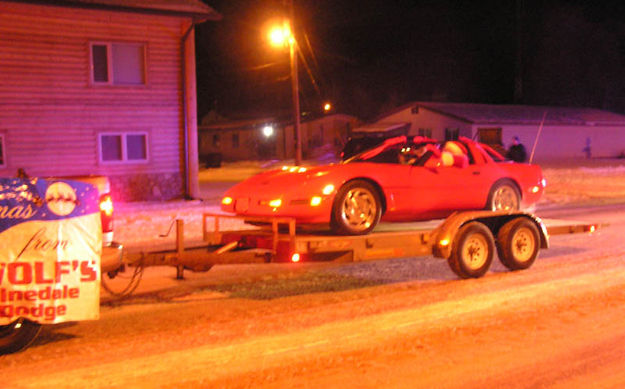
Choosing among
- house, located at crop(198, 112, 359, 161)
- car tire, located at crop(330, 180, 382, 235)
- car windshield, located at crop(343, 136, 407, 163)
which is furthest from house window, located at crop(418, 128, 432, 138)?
car tire, located at crop(330, 180, 382, 235)

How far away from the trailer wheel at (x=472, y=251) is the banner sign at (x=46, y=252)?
4578 mm

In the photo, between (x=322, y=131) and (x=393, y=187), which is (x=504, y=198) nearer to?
(x=393, y=187)

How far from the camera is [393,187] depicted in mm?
8562

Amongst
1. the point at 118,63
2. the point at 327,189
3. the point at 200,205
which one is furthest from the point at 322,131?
the point at 327,189

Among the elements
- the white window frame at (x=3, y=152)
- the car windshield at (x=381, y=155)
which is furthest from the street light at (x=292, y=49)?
the car windshield at (x=381, y=155)

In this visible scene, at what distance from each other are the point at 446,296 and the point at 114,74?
1552 centimetres

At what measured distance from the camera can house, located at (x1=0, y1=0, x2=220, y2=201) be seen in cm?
1969

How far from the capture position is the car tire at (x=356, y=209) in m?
8.09

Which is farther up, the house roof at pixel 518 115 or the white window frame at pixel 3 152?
the house roof at pixel 518 115

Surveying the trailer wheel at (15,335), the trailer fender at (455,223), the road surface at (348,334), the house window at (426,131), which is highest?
the house window at (426,131)

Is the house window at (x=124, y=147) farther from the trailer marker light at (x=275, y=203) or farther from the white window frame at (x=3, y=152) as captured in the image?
the trailer marker light at (x=275, y=203)

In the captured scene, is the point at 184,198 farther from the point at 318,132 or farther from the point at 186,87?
the point at 318,132

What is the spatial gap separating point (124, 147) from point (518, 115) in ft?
106

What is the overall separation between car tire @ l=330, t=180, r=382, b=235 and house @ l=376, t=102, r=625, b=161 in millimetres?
36301
